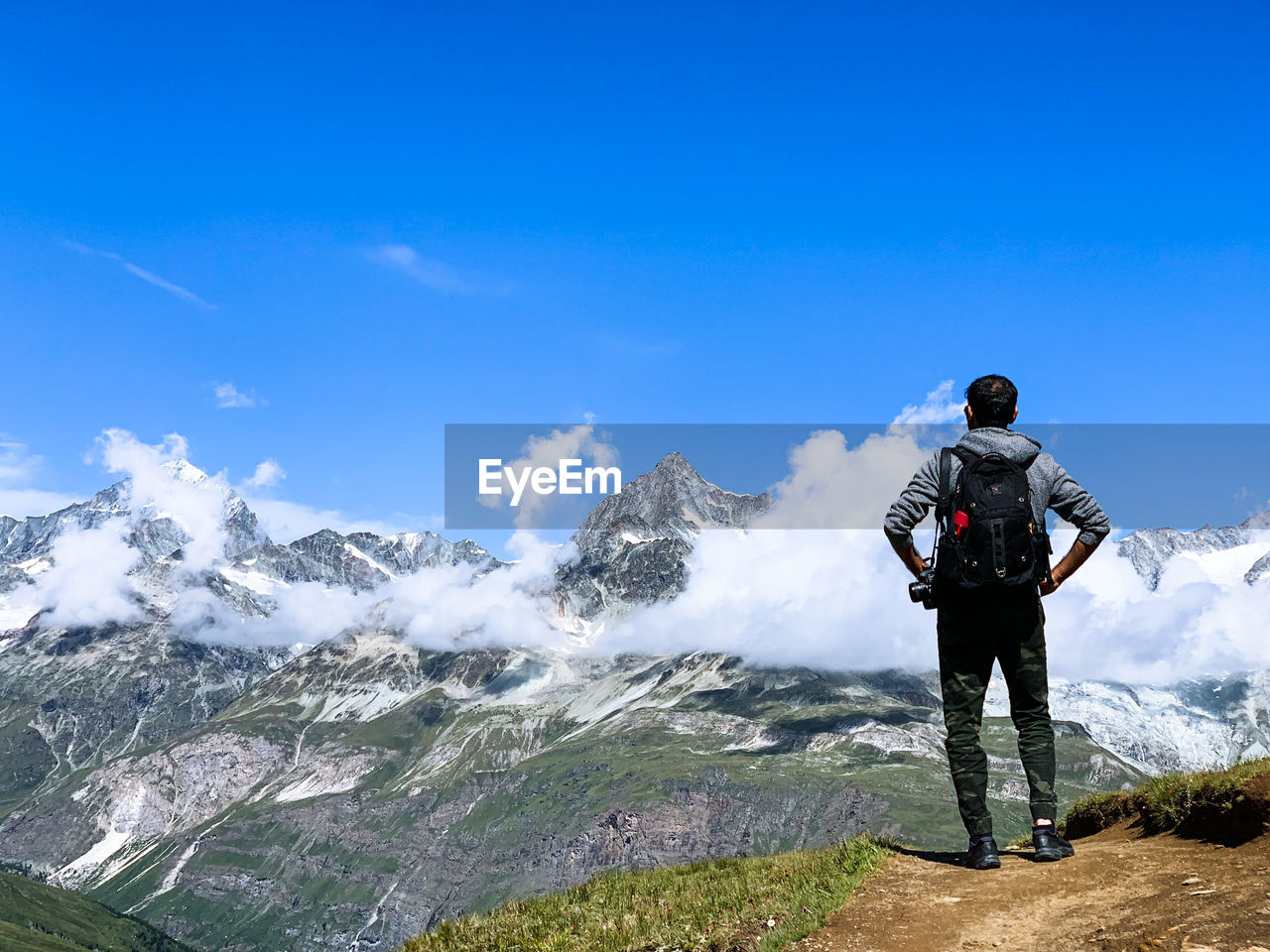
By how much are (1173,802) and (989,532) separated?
16.0 feet

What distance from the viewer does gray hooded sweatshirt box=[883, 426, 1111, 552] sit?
11.2 m

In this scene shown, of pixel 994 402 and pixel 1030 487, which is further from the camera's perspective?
pixel 994 402

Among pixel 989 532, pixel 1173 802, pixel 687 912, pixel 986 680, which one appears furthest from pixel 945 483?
pixel 687 912

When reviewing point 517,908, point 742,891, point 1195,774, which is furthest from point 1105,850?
point 517,908

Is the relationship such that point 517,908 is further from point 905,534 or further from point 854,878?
point 905,534

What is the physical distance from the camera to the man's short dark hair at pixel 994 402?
11.9 meters

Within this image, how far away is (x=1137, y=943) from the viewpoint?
25.9ft

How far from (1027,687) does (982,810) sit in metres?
1.72

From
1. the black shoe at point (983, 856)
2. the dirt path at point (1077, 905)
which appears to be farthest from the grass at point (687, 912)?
the black shoe at point (983, 856)

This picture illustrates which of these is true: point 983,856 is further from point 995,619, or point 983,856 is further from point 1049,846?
point 995,619

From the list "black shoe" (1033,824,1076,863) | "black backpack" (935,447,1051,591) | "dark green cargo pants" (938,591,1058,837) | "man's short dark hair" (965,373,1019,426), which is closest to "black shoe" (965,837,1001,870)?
"dark green cargo pants" (938,591,1058,837)

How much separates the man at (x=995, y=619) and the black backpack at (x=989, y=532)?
6cm

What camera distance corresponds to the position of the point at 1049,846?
1136 cm

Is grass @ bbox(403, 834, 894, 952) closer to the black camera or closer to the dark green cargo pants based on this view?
the dark green cargo pants
